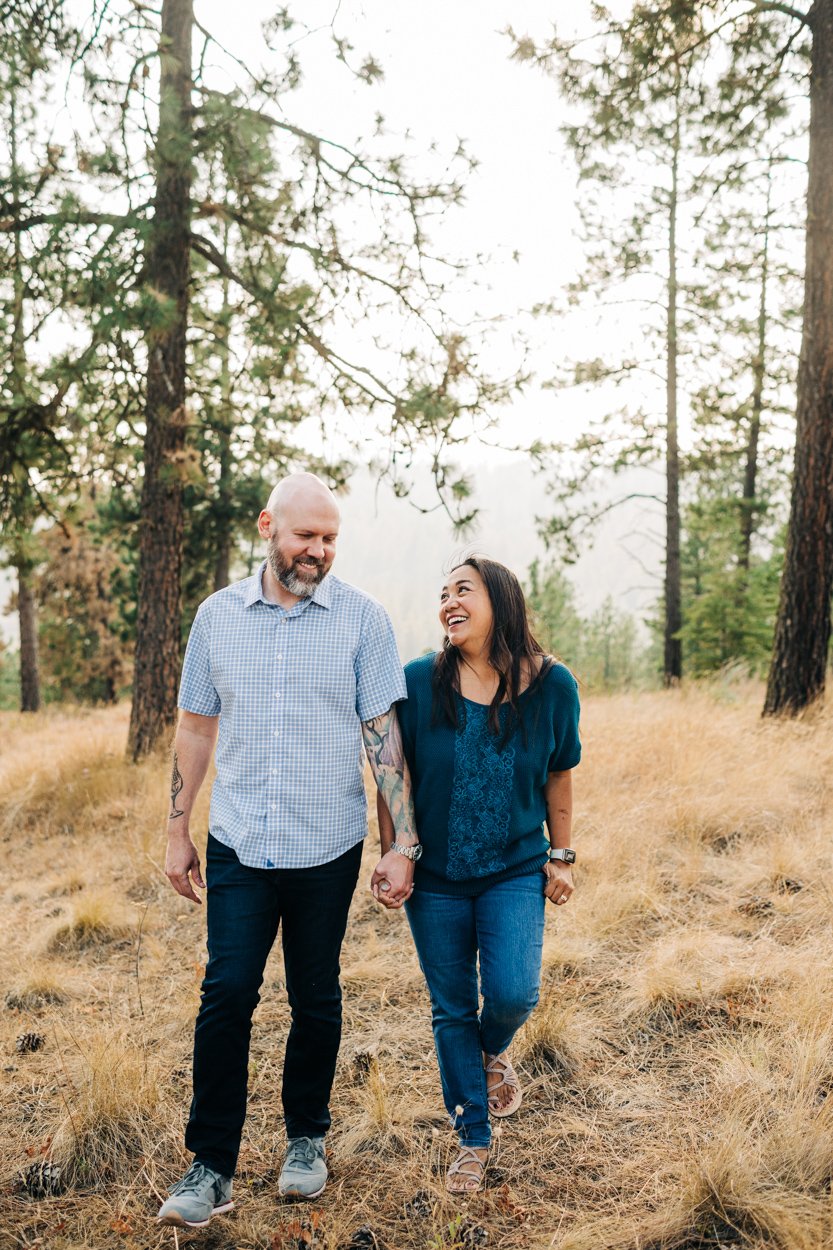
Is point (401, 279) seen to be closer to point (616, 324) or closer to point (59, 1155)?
point (59, 1155)

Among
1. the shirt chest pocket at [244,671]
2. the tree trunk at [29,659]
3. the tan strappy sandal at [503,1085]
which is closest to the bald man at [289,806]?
the shirt chest pocket at [244,671]

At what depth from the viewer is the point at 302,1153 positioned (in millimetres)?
2912

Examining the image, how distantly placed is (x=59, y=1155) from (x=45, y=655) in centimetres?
2714

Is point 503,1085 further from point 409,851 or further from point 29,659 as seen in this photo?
point 29,659

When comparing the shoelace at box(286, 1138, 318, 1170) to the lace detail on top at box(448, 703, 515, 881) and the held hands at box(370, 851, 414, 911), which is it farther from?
the lace detail on top at box(448, 703, 515, 881)

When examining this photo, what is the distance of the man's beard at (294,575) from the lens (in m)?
2.85

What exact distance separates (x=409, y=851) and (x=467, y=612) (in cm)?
76

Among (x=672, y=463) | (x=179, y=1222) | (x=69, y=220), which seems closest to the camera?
(x=179, y=1222)

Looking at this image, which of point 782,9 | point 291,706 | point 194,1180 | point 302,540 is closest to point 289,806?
point 291,706

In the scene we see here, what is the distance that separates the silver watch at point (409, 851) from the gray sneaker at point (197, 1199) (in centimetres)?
106

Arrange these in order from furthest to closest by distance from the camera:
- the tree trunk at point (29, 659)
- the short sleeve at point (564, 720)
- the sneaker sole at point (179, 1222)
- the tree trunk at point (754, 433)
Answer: the tree trunk at point (29, 659)
the tree trunk at point (754, 433)
the short sleeve at point (564, 720)
the sneaker sole at point (179, 1222)

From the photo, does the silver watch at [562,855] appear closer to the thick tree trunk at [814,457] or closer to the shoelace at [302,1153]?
the shoelace at [302,1153]

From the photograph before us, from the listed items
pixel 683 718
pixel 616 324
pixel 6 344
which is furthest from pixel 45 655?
pixel 683 718

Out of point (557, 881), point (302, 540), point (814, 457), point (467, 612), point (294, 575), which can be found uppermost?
point (814, 457)
